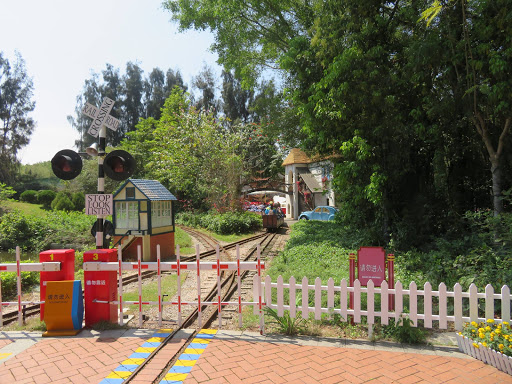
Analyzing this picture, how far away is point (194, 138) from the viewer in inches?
1015

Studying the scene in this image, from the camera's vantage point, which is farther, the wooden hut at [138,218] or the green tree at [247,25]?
the green tree at [247,25]

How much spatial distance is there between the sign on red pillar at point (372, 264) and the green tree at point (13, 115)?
42.8 m

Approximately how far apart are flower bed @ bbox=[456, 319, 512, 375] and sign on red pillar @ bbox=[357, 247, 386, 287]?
1300mm

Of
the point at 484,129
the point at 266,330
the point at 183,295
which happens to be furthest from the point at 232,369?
the point at 484,129

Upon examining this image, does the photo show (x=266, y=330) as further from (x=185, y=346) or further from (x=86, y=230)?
(x=86, y=230)

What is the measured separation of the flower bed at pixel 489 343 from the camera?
4.19 metres

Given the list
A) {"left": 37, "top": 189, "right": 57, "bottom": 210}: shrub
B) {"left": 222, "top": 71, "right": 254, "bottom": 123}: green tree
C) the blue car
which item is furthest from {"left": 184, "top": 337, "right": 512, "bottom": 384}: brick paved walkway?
{"left": 222, "top": 71, "right": 254, "bottom": 123}: green tree

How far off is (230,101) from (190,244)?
35.6m

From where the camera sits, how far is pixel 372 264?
5.61m

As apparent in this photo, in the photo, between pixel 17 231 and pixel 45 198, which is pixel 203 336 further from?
pixel 45 198

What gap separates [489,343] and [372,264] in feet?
5.87

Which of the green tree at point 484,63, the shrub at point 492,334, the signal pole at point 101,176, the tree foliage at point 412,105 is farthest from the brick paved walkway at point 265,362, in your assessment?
the green tree at point 484,63

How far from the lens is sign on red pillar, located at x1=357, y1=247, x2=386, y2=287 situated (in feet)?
18.3

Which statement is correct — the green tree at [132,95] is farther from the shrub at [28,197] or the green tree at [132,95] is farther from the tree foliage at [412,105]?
the tree foliage at [412,105]
